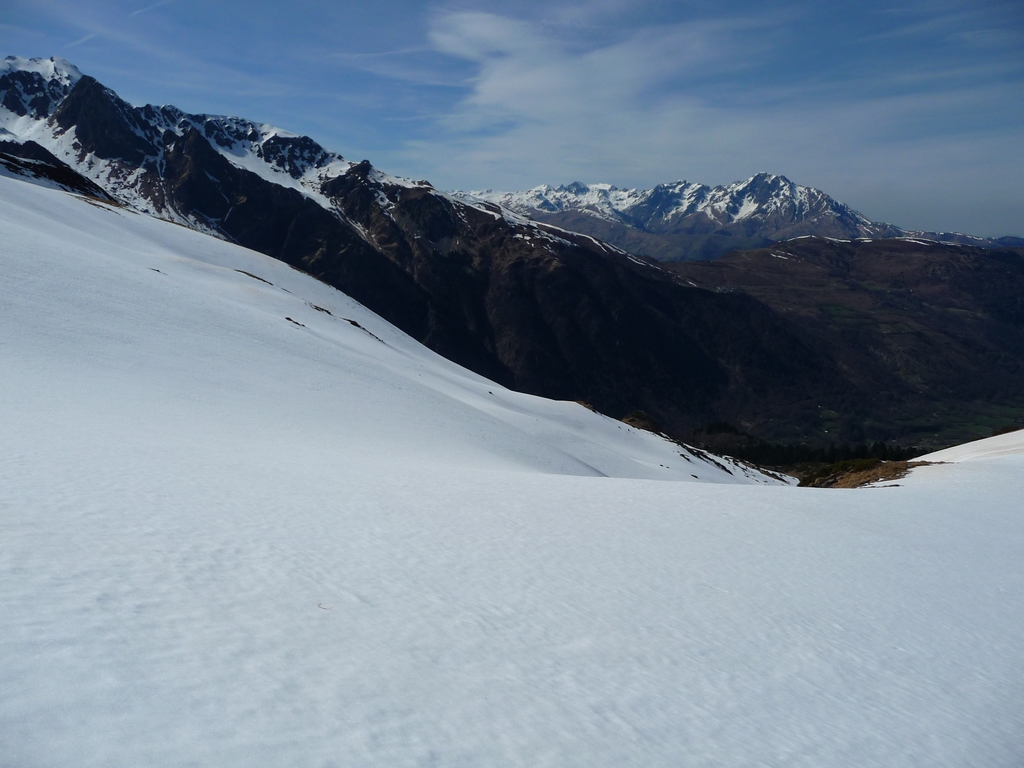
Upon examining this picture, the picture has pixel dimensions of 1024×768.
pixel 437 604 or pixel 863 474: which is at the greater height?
pixel 863 474

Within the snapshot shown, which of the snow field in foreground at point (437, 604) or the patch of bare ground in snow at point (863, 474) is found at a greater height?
the patch of bare ground in snow at point (863, 474)

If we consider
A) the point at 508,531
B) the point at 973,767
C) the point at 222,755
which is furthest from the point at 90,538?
the point at 973,767

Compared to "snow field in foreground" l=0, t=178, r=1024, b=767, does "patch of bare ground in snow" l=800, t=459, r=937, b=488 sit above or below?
above

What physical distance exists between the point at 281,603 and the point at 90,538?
2937mm

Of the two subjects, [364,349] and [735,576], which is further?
[364,349]

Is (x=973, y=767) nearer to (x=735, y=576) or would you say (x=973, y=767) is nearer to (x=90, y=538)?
(x=735, y=576)

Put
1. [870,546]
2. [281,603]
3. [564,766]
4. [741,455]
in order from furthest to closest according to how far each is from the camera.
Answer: [741,455], [870,546], [281,603], [564,766]

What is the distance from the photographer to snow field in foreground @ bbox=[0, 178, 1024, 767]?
5953 millimetres

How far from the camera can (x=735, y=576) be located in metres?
13.2

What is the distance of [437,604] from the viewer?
9234 mm

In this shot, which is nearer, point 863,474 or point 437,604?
point 437,604

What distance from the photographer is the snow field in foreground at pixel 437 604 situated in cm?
595

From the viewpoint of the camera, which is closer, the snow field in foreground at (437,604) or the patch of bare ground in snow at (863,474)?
the snow field in foreground at (437,604)

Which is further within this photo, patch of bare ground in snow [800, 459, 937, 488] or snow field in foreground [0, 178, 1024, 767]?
patch of bare ground in snow [800, 459, 937, 488]
